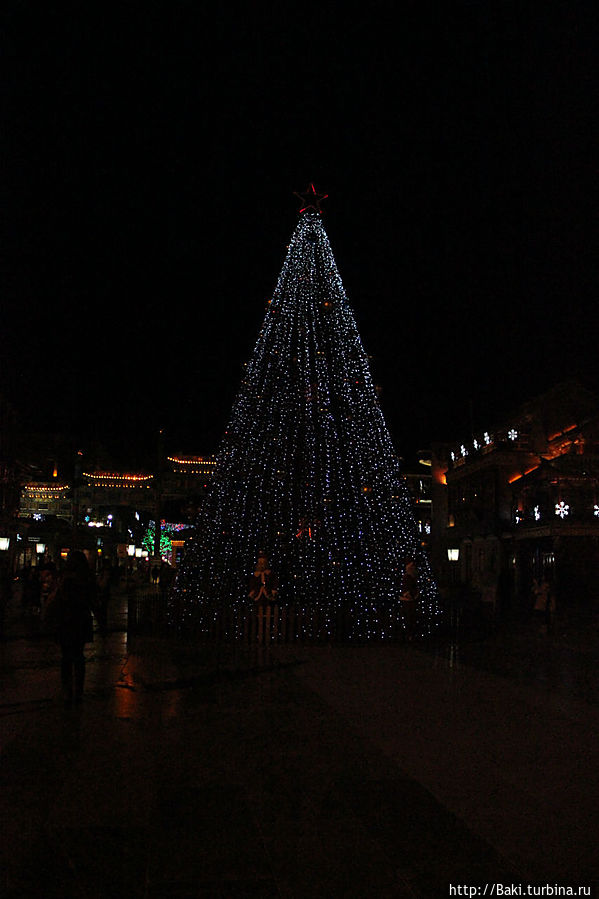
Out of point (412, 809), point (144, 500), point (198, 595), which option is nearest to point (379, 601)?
point (198, 595)

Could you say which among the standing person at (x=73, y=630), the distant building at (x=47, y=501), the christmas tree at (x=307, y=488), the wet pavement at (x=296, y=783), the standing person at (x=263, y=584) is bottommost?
the wet pavement at (x=296, y=783)

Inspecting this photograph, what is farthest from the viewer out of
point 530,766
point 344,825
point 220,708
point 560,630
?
point 560,630

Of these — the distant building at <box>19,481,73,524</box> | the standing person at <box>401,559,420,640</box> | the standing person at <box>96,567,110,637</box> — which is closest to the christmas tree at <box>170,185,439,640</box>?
the standing person at <box>401,559,420,640</box>

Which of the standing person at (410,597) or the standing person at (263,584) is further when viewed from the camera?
the standing person at (263,584)

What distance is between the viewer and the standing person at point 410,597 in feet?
58.6

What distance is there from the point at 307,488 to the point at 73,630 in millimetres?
9917

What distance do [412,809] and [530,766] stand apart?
67.3 inches

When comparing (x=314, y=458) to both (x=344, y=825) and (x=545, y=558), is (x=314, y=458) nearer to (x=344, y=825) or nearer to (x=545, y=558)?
(x=344, y=825)

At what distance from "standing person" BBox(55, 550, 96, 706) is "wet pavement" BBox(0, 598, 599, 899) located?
273mm

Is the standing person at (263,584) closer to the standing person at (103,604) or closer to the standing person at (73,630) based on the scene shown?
the standing person at (103,604)

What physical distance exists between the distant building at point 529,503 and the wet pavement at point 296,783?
54.5ft

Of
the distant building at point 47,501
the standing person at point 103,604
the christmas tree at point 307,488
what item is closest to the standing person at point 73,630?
the christmas tree at point 307,488

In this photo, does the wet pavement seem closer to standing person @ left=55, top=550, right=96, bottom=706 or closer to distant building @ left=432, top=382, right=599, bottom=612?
standing person @ left=55, top=550, right=96, bottom=706

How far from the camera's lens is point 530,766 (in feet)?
23.8
